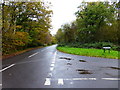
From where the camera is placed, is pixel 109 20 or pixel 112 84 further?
pixel 109 20

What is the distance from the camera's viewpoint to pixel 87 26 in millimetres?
A: 27422

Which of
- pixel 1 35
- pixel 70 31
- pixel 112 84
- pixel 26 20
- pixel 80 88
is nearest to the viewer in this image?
pixel 80 88

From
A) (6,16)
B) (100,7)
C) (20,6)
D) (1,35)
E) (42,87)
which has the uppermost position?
(100,7)

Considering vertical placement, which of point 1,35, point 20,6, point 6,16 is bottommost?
point 1,35

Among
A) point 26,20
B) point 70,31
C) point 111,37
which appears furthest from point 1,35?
point 70,31

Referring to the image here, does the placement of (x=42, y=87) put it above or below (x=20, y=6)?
below

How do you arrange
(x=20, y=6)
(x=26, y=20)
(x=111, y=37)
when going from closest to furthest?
(x=20, y=6)
(x=26, y=20)
(x=111, y=37)

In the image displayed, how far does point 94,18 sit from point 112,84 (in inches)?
958

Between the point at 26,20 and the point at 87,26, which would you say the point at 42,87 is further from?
the point at 87,26

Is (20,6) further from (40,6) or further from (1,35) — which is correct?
(1,35)

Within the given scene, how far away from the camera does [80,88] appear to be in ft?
11.6

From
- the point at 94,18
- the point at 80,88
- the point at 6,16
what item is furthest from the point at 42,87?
the point at 94,18

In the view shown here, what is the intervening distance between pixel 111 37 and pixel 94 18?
5895 mm

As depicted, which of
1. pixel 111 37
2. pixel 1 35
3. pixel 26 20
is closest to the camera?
pixel 1 35
